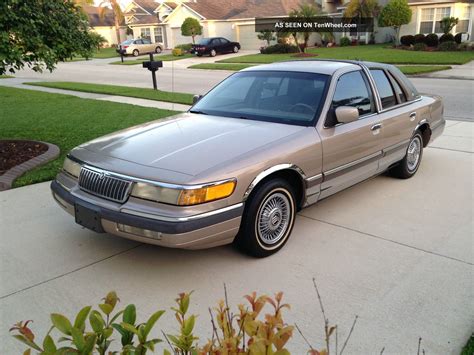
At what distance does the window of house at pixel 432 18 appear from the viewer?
3250 cm

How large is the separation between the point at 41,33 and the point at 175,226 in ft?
15.0

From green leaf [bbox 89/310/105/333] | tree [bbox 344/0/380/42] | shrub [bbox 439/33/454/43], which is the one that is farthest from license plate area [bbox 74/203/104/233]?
tree [bbox 344/0/380/42]

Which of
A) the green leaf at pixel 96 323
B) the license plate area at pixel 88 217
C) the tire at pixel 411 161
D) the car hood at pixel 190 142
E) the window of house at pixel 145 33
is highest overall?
the window of house at pixel 145 33

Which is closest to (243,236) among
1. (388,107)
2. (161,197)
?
(161,197)

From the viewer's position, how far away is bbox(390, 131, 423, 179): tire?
19.5ft

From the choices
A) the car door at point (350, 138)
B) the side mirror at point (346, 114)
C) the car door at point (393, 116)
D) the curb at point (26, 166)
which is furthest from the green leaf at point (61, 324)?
the curb at point (26, 166)

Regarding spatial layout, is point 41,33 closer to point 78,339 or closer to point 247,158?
point 247,158

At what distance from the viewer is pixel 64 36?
6.72m

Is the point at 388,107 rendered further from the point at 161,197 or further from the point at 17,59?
the point at 17,59

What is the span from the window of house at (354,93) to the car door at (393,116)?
234mm

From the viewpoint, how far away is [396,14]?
31.3 metres

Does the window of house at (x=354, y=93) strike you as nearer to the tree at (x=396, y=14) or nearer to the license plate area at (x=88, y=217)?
the license plate area at (x=88, y=217)

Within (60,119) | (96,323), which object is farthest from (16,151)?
(96,323)

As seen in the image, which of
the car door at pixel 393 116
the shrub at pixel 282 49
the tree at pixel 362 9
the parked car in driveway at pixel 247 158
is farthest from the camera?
the tree at pixel 362 9
